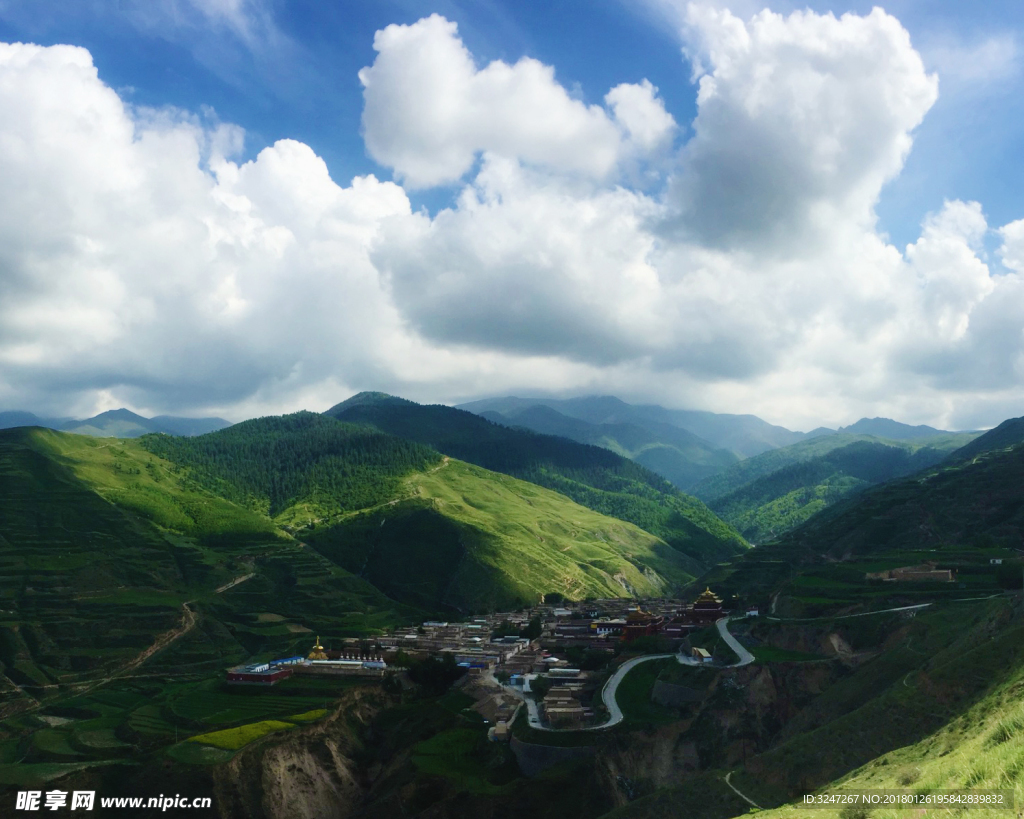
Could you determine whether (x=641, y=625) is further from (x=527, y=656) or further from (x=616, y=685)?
(x=616, y=685)

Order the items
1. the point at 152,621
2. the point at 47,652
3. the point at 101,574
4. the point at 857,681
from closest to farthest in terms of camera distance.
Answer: the point at 857,681 < the point at 47,652 < the point at 152,621 < the point at 101,574

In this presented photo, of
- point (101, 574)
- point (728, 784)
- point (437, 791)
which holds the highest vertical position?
point (101, 574)

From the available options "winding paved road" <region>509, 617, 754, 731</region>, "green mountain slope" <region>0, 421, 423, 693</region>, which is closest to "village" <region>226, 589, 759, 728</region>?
"winding paved road" <region>509, 617, 754, 731</region>

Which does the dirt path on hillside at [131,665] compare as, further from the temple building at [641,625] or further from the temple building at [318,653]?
the temple building at [641,625]

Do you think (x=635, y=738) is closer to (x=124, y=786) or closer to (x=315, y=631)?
(x=124, y=786)

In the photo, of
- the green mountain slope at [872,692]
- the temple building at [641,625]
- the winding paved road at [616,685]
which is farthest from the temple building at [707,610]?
the winding paved road at [616,685]

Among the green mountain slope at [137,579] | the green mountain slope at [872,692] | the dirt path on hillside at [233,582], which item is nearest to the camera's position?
the green mountain slope at [872,692]

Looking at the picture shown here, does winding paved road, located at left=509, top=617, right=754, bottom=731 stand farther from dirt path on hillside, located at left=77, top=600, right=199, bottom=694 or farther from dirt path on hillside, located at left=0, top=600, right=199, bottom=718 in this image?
dirt path on hillside, located at left=0, top=600, right=199, bottom=718

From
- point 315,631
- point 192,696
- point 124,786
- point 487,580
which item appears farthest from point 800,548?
point 124,786

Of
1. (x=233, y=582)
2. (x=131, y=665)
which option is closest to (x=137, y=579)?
(x=233, y=582)
